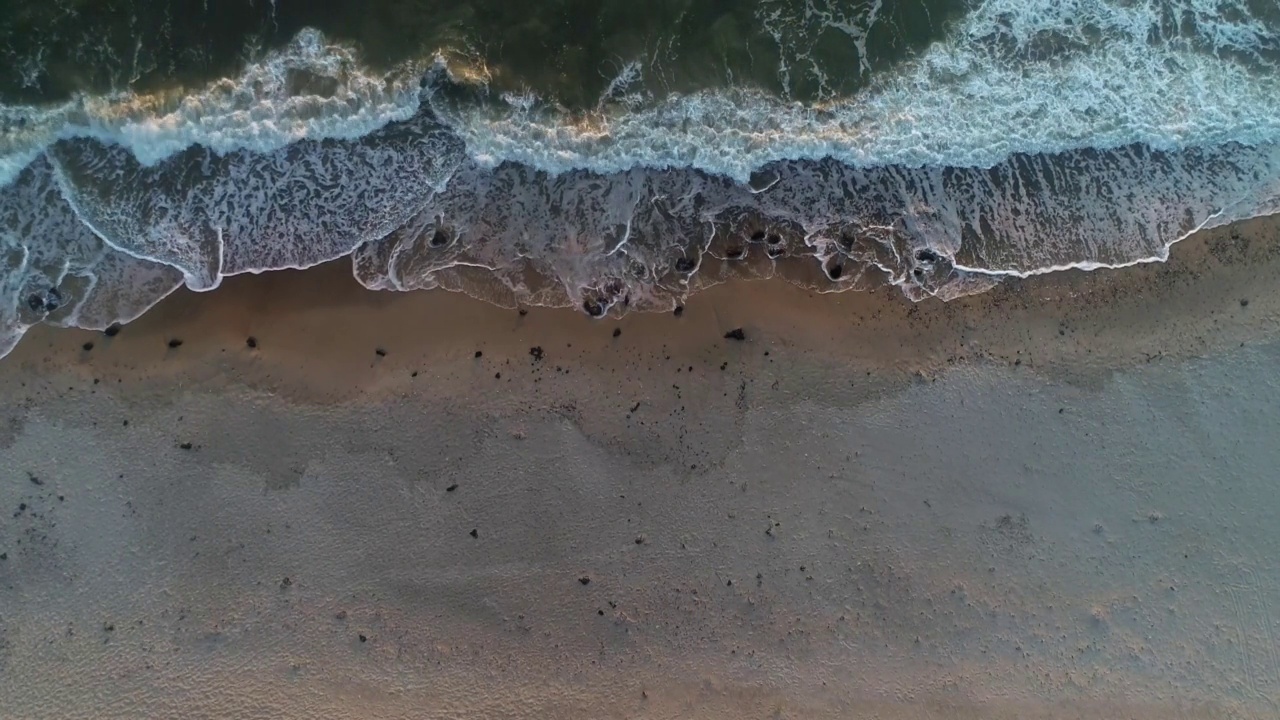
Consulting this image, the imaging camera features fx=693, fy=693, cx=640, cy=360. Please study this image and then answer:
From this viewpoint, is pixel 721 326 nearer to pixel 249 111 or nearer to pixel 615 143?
pixel 615 143

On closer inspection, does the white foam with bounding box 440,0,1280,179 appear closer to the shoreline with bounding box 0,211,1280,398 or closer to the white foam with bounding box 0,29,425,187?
the white foam with bounding box 0,29,425,187

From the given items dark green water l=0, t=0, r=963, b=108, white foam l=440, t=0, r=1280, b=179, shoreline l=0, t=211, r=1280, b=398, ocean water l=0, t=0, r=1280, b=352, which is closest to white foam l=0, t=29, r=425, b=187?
ocean water l=0, t=0, r=1280, b=352

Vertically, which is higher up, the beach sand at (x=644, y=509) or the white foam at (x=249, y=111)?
the white foam at (x=249, y=111)

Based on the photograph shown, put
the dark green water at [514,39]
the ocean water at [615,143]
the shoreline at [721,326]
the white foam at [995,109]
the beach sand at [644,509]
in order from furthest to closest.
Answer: the white foam at [995,109]
the dark green water at [514,39]
the ocean water at [615,143]
the shoreline at [721,326]
the beach sand at [644,509]

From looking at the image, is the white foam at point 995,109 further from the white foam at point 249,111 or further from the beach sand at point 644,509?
the beach sand at point 644,509

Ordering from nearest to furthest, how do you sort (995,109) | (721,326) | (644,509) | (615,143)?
(644,509) → (721,326) → (615,143) → (995,109)

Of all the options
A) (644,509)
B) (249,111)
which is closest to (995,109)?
(644,509)

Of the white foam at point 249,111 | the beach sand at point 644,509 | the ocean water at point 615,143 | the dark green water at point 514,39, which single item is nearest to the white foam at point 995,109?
the ocean water at point 615,143

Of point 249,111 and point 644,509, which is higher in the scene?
point 249,111

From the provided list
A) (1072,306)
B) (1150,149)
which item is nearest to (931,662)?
A: (1072,306)
